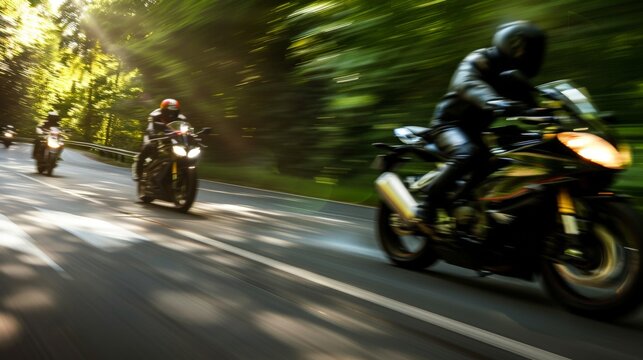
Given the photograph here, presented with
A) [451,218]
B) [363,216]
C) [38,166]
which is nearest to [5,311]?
[451,218]

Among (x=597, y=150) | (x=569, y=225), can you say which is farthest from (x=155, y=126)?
(x=597, y=150)

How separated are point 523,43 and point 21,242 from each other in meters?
4.27

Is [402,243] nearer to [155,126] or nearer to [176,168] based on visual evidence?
[176,168]

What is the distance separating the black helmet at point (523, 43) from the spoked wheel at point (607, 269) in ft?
3.85

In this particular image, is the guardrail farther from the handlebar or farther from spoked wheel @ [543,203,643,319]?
spoked wheel @ [543,203,643,319]

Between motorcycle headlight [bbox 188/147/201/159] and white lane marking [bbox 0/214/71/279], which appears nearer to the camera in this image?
white lane marking [bbox 0/214/71/279]

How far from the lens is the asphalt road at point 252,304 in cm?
310

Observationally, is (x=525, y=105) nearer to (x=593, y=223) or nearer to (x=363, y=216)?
(x=593, y=223)

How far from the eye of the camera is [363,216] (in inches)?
394

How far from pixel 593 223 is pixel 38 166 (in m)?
14.3

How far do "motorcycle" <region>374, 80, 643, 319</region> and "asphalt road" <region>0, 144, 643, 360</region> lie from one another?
218 millimetres

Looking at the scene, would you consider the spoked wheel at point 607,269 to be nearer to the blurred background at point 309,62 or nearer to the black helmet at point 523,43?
the black helmet at point 523,43

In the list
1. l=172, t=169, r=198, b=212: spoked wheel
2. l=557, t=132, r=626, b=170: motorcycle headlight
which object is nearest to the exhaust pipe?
l=557, t=132, r=626, b=170: motorcycle headlight

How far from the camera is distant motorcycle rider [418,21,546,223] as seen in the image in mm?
4316
